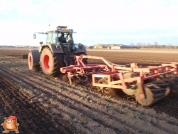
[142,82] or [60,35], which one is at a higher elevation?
[60,35]

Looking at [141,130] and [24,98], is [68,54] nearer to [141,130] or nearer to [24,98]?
[24,98]

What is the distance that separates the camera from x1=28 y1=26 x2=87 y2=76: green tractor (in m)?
9.69

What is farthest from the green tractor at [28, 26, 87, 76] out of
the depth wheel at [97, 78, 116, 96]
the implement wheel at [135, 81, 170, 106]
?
the implement wheel at [135, 81, 170, 106]

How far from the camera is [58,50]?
9.76 m

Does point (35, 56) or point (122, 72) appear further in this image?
point (35, 56)

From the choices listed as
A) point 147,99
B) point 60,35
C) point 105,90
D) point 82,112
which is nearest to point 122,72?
point 105,90

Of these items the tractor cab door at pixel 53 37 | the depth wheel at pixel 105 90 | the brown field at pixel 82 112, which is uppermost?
the tractor cab door at pixel 53 37

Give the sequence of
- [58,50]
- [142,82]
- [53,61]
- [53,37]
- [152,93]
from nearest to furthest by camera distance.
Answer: [152,93], [142,82], [53,61], [58,50], [53,37]

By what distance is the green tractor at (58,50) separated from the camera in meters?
9.69

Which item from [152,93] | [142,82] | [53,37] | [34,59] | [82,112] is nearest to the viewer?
[82,112]

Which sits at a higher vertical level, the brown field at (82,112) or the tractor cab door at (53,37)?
the tractor cab door at (53,37)

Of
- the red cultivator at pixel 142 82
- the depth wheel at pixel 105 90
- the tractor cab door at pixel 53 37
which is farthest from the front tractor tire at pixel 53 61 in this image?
the depth wheel at pixel 105 90

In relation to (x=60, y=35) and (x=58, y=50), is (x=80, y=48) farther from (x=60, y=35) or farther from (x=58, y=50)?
(x=58, y=50)

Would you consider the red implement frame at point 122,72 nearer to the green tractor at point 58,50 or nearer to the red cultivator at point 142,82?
the red cultivator at point 142,82
